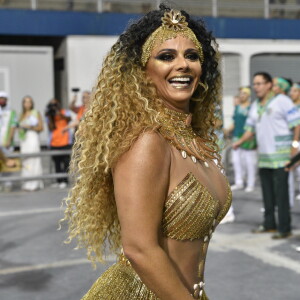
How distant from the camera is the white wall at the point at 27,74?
56.8 feet

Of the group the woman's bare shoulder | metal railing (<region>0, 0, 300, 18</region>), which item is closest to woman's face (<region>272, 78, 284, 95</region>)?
the woman's bare shoulder

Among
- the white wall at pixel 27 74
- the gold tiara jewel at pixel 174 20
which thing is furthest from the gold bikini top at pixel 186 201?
the white wall at pixel 27 74

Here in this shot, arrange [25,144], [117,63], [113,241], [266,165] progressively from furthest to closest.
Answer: [25,144] → [266,165] → [113,241] → [117,63]

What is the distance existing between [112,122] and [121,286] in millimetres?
521

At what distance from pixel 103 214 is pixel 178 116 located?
43cm

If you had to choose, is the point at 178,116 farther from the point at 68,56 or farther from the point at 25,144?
the point at 68,56

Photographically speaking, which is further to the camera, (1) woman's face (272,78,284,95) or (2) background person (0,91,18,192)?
(2) background person (0,91,18,192)

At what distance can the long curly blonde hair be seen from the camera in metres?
1.98

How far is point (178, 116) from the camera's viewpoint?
2098 millimetres

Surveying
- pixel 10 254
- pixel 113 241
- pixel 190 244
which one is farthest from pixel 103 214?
pixel 10 254

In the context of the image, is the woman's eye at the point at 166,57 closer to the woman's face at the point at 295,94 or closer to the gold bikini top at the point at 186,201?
the gold bikini top at the point at 186,201

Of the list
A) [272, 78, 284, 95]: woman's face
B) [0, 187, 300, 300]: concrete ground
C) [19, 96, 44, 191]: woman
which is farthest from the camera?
[19, 96, 44, 191]: woman

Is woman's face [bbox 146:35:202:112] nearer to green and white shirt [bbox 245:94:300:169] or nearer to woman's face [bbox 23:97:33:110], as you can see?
green and white shirt [bbox 245:94:300:169]

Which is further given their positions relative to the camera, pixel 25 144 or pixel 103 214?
pixel 25 144
